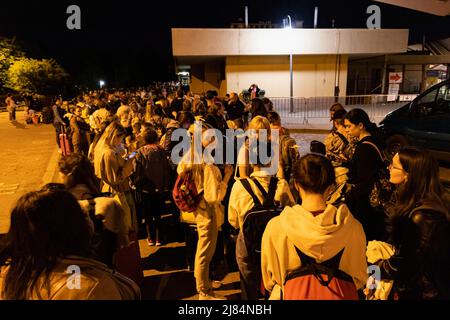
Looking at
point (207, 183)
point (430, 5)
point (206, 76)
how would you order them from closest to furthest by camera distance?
point (207, 183) → point (430, 5) → point (206, 76)

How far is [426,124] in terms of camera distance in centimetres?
814

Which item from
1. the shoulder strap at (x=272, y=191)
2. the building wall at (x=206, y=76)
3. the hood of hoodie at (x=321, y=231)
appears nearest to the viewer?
the hood of hoodie at (x=321, y=231)

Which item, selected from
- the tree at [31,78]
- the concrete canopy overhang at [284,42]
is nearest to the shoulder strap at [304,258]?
the concrete canopy overhang at [284,42]

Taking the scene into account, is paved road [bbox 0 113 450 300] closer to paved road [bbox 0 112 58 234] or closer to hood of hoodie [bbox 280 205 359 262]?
paved road [bbox 0 112 58 234]

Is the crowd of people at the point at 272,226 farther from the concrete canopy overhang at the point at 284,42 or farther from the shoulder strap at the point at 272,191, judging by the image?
the concrete canopy overhang at the point at 284,42

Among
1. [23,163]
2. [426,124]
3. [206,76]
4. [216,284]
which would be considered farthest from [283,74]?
[216,284]

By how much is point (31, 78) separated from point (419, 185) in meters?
40.0

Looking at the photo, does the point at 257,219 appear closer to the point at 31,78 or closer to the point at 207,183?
the point at 207,183

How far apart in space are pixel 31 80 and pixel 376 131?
39.0m

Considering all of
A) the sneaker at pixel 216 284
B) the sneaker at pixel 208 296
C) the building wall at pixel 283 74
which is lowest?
the sneaker at pixel 216 284

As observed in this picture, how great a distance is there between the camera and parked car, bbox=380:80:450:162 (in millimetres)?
7750

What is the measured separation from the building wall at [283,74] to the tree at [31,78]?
81.0ft

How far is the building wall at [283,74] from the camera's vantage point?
20.8 metres

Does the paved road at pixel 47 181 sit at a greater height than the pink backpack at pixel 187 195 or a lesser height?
lesser
